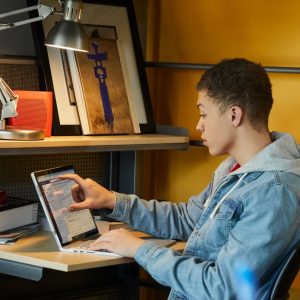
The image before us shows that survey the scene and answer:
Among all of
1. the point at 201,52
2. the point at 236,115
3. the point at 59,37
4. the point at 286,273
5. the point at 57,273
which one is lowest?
the point at 57,273

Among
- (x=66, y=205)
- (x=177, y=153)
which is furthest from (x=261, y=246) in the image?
(x=177, y=153)

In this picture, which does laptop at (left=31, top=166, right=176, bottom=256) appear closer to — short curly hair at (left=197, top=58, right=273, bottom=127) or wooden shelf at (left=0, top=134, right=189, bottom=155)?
wooden shelf at (left=0, top=134, right=189, bottom=155)

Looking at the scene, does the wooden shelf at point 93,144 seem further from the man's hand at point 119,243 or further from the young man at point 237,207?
the man's hand at point 119,243

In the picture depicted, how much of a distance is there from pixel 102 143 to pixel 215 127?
502mm

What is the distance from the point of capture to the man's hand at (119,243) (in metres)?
2.05

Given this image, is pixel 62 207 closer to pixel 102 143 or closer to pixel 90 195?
pixel 90 195

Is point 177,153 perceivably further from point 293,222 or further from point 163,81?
point 293,222

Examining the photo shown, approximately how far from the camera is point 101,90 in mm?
2615

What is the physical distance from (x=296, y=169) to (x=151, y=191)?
3.85 feet

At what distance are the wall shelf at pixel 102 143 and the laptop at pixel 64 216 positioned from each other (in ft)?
0.24

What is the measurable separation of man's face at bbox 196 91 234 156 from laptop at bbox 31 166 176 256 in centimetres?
39

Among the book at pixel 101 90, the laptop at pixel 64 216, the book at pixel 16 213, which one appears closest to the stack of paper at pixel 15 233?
the book at pixel 16 213

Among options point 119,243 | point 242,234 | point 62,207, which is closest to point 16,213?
point 62,207

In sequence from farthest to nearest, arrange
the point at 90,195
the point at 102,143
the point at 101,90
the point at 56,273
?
1. the point at 56,273
2. the point at 101,90
3. the point at 102,143
4. the point at 90,195
